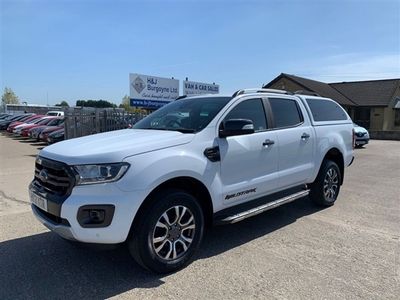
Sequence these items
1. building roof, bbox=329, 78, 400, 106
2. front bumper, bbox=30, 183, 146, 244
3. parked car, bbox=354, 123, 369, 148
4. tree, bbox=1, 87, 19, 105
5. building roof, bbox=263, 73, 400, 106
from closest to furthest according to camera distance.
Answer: front bumper, bbox=30, 183, 146, 244, parked car, bbox=354, 123, 369, 148, building roof, bbox=263, 73, 400, 106, building roof, bbox=329, 78, 400, 106, tree, bbox=1, 87, 19, 105

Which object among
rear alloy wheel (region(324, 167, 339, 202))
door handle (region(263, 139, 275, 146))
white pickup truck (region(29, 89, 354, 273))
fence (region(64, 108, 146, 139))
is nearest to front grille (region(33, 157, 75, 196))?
white pickup truck (region(29, 89, 354, 273))

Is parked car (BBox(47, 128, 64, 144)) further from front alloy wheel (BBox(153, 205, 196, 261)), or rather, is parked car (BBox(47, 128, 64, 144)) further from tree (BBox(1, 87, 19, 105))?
tree (BBox(1, 87, 19, 105))

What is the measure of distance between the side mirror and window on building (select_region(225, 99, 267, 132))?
34 cm

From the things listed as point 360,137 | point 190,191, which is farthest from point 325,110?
point 360,137

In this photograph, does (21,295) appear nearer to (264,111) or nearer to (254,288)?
(254,288)

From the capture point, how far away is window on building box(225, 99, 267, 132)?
4.86 meters

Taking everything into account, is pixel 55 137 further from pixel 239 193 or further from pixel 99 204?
pixel 99 204

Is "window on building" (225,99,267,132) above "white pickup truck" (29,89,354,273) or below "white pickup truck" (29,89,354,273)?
above

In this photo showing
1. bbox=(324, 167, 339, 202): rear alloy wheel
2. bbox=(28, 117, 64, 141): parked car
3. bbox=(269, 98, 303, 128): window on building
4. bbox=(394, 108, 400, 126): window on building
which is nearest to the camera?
bbox=(269, 98, 303, 128): window on building

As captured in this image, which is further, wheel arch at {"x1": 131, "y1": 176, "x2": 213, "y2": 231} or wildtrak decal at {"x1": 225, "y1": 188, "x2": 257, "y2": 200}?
wildtrak decal at {"x1": 225, "y1": 188, "x2": 257, "y2": 200}

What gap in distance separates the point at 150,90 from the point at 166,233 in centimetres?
1729

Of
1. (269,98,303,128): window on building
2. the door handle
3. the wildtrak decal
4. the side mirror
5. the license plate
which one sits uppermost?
(269,98,303,128): window on building

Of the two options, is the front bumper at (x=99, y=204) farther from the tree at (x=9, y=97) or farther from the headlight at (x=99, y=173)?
the tree at (x=9, y=97)

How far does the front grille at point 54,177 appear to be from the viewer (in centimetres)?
359
